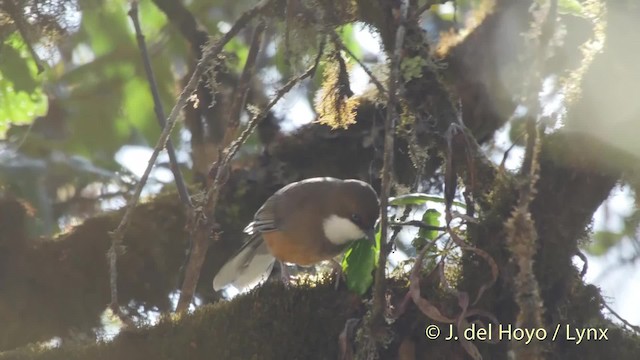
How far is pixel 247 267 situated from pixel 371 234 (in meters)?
0.63

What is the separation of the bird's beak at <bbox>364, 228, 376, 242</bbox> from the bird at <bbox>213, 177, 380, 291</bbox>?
0.20ft

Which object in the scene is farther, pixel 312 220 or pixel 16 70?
pixel 16 70

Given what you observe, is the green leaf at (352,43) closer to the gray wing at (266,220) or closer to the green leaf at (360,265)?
the gray wing at (266,220)

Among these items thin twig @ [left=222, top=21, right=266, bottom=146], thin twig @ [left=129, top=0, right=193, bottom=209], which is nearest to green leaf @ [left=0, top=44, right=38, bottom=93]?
thin twig @ [left=129, top=0, right=193, bottom=209]

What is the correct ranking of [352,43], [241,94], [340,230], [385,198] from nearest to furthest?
[385,198], [241,94], [340,230], [352,43]

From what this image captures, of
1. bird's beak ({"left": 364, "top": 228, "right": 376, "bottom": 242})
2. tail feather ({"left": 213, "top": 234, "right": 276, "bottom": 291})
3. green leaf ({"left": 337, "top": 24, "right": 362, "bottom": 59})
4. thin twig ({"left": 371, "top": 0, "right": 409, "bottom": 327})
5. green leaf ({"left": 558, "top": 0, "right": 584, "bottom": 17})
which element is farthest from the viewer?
green leaf ({"left": 337, "top": 24, "right": 362, "bottom": 59})

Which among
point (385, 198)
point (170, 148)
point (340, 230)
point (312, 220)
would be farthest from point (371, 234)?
point (385, 198)

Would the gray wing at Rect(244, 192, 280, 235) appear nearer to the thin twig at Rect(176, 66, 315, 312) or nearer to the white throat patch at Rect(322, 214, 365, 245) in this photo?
the white throat patch at Rect(322, 214, 365, 245)

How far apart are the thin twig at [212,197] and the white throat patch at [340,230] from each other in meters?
0.42

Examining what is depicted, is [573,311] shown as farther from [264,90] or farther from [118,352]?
[264,90]

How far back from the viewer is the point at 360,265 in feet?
6.08

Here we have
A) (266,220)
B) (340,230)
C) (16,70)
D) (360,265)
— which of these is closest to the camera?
(360,265)

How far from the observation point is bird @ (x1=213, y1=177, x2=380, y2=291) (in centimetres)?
235

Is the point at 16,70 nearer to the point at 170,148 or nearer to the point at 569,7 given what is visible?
the point at 170,148
